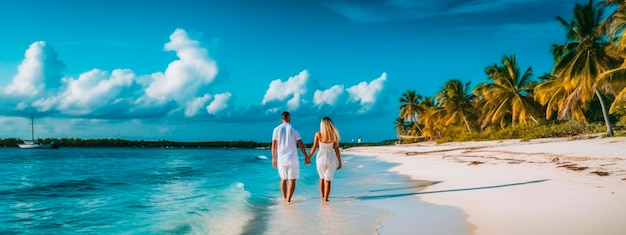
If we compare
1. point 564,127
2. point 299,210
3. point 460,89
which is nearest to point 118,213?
point 299,210

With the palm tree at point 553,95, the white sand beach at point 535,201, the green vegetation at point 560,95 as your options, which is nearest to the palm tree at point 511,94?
the green vegetation at point 560,95

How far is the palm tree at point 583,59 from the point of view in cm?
2533

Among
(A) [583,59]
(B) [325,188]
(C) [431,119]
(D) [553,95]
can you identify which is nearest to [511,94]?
(D) [553,95]

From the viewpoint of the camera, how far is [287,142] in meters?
8.43

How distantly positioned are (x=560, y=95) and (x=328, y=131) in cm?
2934

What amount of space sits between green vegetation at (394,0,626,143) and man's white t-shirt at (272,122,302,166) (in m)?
16.2

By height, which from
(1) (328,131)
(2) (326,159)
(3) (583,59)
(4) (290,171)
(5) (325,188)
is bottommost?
(5) (325,188)

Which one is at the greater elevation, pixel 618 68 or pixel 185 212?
pixel 618 68

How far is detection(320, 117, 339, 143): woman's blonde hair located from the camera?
27.7ft

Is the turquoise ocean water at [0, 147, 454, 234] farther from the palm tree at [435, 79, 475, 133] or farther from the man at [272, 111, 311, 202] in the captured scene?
the palm tree at [435, 79, 475, 133]

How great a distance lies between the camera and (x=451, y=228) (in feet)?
18.3

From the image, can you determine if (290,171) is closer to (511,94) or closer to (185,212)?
(185,212)

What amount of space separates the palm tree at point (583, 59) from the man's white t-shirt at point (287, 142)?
74.1 feet

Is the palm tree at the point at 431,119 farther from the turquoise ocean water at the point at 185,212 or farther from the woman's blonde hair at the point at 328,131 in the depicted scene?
the woman's blonde hair at the point at 328,131
